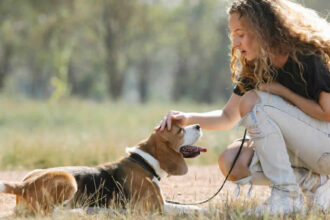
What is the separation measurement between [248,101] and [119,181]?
1338 mm

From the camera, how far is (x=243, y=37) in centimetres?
416

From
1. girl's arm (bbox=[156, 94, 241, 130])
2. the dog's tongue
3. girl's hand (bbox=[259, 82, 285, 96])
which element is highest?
girl's hand (bbox=[259, 82, 285, 96])

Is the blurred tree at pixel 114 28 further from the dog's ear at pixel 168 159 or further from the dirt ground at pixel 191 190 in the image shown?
the dog's ear at pixel 168 159

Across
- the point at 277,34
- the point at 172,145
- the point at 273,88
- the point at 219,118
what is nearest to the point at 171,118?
the point at 172,145

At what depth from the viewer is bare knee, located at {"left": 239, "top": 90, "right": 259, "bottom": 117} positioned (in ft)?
13.4

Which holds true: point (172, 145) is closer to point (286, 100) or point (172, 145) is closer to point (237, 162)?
point (237, 162)

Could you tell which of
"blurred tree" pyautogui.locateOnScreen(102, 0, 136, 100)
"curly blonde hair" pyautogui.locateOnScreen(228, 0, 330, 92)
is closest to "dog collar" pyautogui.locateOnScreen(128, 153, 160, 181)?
"curly blonde hair" pyautogui.locateOnScreen(228, 0, 330, 92)

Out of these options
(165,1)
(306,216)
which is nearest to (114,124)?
(306,216)

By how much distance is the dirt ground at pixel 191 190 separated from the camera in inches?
184

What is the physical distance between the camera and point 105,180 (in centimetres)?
443

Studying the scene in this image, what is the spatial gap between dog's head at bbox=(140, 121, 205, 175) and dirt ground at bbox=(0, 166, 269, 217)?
0.71 ft

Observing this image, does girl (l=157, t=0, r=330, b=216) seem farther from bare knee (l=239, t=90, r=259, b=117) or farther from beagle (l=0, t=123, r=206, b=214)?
beagle (l=0, t=123, r=206, b=214)

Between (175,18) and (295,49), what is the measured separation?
4488cm

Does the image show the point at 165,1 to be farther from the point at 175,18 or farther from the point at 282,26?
the point at 282,26
